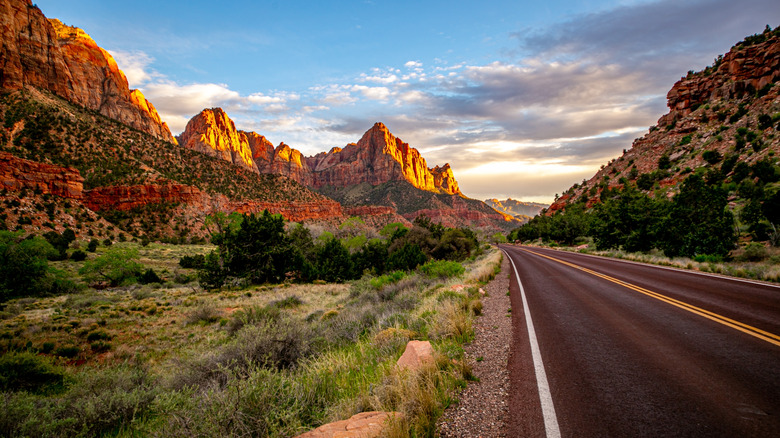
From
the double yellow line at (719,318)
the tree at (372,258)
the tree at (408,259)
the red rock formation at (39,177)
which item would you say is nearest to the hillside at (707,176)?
the double yellow line at (719,318)

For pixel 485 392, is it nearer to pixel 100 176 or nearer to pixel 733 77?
pixel 733 77

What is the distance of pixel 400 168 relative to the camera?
646ft

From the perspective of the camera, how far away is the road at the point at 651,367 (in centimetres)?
303

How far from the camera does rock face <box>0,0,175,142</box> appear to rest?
64.4 metres

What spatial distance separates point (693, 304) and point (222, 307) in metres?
23.3

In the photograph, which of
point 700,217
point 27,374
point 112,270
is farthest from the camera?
point 112,270

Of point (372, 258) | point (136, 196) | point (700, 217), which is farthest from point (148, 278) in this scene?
point (700, 217)

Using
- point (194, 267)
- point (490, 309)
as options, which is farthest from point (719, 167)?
point (194, 267)

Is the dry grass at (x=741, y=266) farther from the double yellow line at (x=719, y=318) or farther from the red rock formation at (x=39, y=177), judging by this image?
the red rock formation at (x=39, y=177)

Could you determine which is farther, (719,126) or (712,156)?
(719,126)

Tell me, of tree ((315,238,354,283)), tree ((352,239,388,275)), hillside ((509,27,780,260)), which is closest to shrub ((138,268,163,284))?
tree ((315,238,354,283))

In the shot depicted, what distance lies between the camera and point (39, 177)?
45156 mm

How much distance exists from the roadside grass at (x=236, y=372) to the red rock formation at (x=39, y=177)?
44536 millimetres

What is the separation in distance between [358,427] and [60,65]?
12022cm
